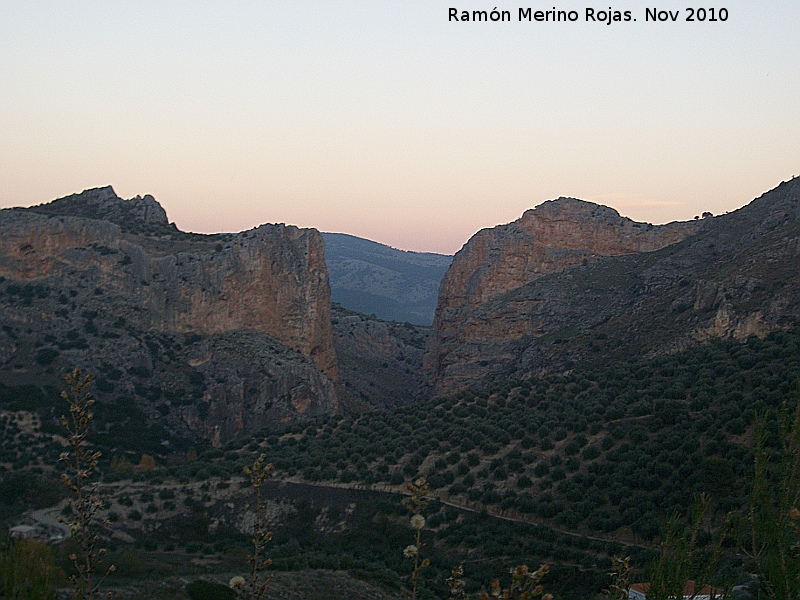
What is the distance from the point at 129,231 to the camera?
2176 inches

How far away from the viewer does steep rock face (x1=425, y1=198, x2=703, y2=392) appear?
6125 centimetres

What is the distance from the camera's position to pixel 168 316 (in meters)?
51.1

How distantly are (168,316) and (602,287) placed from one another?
3188cm

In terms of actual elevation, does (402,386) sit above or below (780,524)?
below

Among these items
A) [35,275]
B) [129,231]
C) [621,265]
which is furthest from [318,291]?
[621,265]

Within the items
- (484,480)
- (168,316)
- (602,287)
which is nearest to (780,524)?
(484,480)

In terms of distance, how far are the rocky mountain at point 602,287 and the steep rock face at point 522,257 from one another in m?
0.10

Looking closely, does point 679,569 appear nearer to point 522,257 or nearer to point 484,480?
point 484,480

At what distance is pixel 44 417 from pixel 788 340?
34872mm

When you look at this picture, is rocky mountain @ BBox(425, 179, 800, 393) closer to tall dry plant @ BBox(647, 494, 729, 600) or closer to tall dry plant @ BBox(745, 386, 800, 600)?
tall dry plant @ BBox(745, 386, 800, 600)

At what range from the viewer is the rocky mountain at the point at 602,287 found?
126 ft

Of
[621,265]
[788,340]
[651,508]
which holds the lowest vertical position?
[651,508]

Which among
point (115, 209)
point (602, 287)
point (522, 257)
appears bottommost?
point (602, 287)

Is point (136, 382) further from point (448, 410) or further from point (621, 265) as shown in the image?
point (621, 265)
